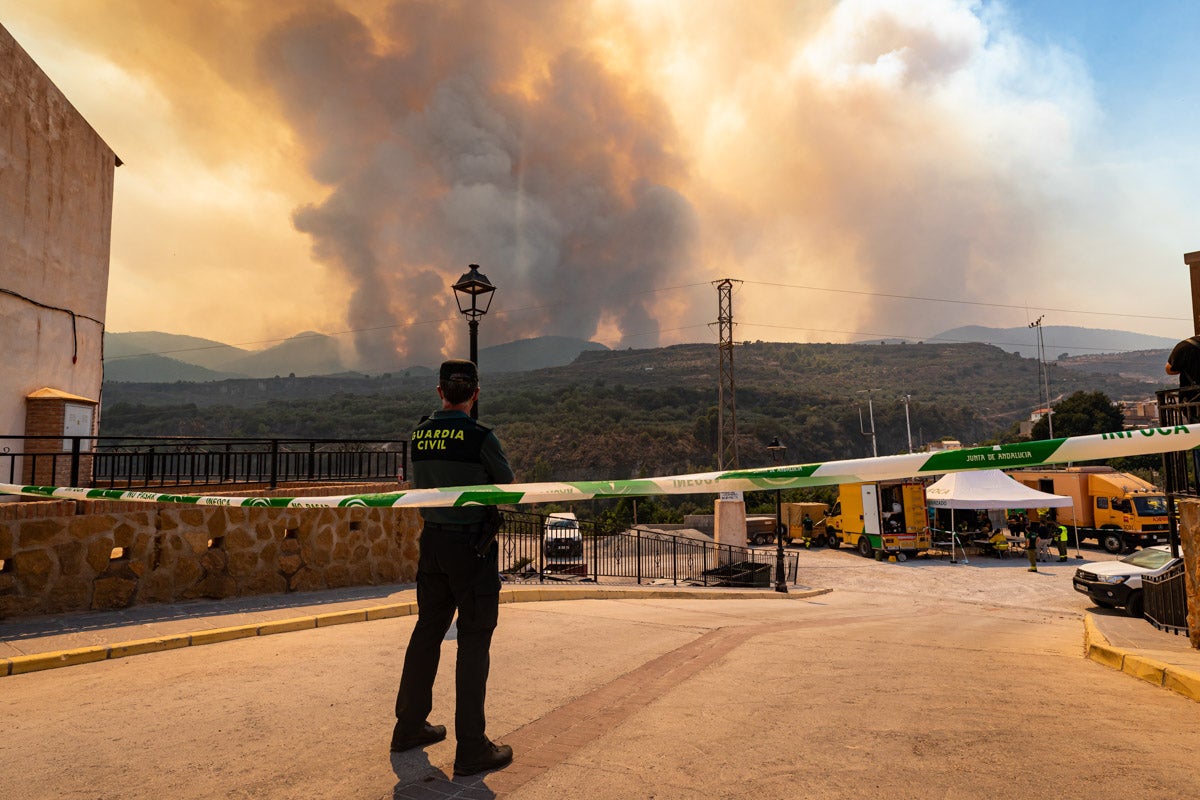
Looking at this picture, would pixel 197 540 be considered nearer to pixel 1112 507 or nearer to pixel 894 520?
pixel 894 520

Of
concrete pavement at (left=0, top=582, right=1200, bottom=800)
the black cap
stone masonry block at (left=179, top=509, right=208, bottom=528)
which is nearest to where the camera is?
concrete pavement at (left=0, top=582, right=1200, bottom=800)

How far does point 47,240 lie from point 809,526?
98.6ft

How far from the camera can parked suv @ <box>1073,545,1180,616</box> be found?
13320 mm

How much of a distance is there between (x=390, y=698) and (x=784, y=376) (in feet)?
484

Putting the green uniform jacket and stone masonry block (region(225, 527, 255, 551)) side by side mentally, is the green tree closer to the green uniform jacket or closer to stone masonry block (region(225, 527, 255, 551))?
stone masonry block (region(225, 527, 255, 551))

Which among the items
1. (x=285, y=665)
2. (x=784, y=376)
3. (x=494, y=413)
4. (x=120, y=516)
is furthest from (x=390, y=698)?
(x=784, y=376)

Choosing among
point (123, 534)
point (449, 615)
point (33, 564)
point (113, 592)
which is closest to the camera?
point (449, 615)

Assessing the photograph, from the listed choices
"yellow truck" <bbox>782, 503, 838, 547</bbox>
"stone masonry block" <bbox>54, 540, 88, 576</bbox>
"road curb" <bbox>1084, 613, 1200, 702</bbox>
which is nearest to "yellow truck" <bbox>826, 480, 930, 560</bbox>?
"yellow truck" <bbox>782, 503, 838, 547</bbox>

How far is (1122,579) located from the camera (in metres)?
13.5

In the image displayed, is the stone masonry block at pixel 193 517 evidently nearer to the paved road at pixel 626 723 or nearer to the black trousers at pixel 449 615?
the paved road at pixel 626 723

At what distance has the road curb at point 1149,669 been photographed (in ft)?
14.0

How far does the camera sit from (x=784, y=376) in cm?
14512

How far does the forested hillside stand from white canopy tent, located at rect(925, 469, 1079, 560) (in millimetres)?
21217

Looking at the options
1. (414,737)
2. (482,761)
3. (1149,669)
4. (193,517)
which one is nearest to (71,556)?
(193,517)
